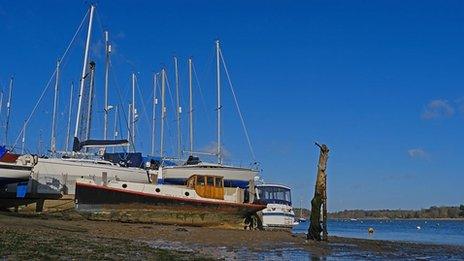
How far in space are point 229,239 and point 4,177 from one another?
14011mm

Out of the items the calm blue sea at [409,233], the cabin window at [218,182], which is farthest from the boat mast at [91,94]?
the calm blue sea at [409,233]

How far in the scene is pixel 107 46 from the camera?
47.2m

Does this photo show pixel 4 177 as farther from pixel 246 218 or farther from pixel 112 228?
pixel 246 218

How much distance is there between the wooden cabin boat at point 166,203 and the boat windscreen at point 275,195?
2147cm

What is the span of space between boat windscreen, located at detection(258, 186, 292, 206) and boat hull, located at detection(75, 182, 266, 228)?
75.4 ft

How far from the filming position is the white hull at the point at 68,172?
3672 cm

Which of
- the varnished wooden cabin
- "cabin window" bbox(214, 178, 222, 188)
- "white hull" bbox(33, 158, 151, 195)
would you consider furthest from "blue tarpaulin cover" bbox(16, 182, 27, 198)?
"cabin window" bbox(214, 178, 222, 188)

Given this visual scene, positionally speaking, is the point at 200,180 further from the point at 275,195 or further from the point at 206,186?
the point at 275,195

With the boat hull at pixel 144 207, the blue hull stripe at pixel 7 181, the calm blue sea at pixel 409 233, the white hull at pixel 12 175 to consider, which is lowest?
the calm blue sea at pixel 409 233

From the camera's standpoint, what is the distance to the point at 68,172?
3778 centimetres

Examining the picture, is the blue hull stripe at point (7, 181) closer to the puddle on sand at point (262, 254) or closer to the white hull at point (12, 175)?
the white hull at point (12, 175)

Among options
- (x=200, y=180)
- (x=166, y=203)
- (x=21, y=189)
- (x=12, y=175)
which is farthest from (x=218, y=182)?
(x=12, y=175)

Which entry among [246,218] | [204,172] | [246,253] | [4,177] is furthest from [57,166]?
[246,253]

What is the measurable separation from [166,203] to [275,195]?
26456 mm
